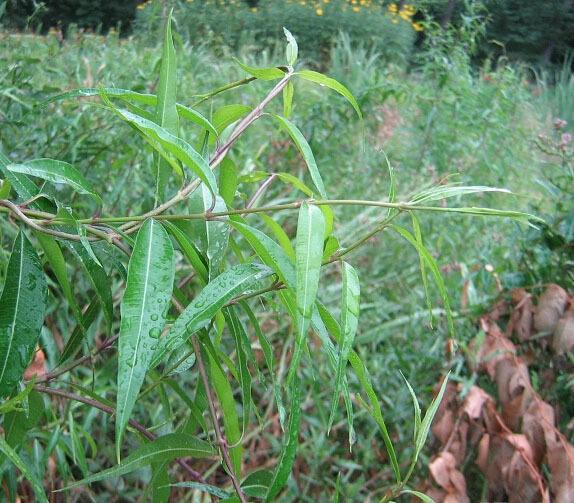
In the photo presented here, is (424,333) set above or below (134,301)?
below

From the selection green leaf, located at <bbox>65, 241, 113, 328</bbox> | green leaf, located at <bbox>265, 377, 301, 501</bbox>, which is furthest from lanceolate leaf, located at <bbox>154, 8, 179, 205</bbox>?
green leaf, located at <bbox>265, 377, 301, 501</bbox>

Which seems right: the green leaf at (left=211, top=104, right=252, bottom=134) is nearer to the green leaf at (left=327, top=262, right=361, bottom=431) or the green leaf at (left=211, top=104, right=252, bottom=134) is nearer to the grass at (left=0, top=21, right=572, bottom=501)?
the grass at (left=0, top=21, right=572, bottom=501)

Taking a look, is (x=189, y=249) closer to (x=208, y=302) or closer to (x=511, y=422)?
(x=208, y=302)

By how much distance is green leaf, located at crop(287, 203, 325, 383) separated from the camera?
49cm

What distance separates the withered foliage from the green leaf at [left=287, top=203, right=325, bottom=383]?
0.92 meters

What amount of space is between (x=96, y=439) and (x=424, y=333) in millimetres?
836

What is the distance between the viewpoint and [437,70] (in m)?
3.18

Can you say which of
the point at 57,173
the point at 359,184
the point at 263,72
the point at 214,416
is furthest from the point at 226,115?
the point at 359,184

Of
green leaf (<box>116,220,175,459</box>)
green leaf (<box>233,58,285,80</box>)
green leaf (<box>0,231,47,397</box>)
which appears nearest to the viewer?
green leaf (<box>116,220,175,459</box>)

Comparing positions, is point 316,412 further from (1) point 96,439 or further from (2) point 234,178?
(2) point 234,178

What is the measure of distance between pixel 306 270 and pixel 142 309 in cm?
12

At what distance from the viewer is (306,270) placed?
0.50 meters

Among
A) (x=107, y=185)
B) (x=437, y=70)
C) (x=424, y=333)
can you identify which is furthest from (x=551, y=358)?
(x=437, y=70)

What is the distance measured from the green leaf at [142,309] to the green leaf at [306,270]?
0.10 metres
